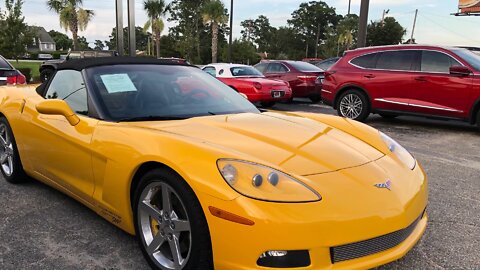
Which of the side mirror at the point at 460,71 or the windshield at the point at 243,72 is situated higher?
the side mirror at the point at 460,71

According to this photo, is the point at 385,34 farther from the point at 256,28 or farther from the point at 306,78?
the point at 306,78

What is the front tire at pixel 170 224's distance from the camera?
2.17 m

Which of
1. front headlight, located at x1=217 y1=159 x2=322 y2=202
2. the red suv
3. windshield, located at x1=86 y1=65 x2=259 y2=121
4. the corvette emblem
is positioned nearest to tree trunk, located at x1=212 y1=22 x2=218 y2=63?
the red suv

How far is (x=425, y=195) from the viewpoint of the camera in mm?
2629

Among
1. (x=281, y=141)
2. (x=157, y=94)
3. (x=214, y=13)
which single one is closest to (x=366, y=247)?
(x=281, y=141)

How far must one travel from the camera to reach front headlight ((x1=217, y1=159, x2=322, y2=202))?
2.04m

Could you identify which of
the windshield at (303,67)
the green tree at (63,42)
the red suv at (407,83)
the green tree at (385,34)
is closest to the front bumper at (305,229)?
the red suv at (407,83)

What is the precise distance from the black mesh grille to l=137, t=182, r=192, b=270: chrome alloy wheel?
2.46ft

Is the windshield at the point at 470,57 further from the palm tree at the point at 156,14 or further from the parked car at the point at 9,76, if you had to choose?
the palm tree at the point at 156,14

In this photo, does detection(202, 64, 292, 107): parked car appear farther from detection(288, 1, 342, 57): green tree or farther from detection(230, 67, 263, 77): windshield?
detection(288, 1, 342, 57): green tree

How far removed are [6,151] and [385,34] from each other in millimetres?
64978

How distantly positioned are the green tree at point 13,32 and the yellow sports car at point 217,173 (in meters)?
A: 22.0

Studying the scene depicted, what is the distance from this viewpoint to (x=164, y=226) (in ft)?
8.08

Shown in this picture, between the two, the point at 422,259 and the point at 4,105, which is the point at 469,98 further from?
the point at 4,105
